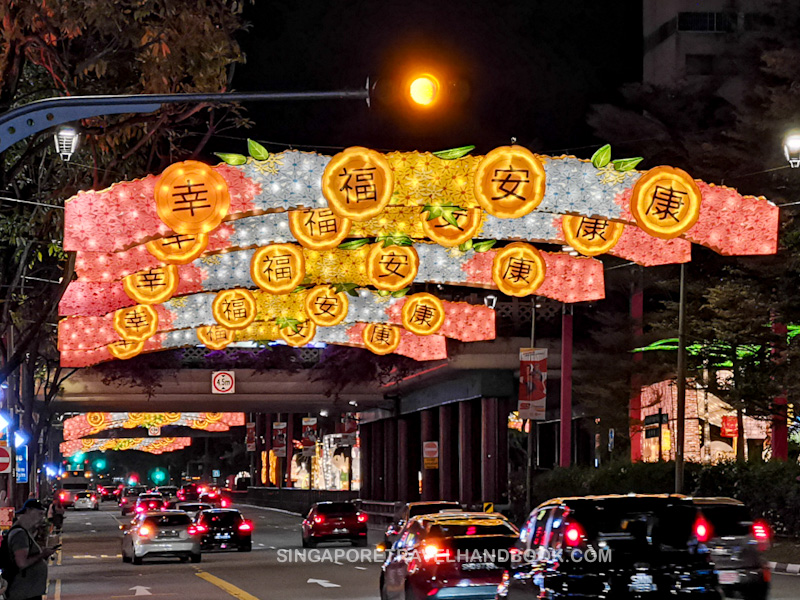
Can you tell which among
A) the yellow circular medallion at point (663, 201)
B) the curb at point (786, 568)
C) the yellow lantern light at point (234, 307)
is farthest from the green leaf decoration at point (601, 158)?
the yellow lantern light at point (234, 307)

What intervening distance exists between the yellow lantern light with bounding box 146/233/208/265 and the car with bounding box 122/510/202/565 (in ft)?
35.0

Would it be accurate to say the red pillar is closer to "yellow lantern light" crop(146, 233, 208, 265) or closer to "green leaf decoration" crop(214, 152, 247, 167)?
"yellow lantern light" crop(146, 233, 208, 265)

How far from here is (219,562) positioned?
119 feet

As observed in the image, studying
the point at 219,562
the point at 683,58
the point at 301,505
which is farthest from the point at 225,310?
the point at 683,58

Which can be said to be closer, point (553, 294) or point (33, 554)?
point (33, 554)

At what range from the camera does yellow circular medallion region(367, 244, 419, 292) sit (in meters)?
29.5

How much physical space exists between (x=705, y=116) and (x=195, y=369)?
25.5 m

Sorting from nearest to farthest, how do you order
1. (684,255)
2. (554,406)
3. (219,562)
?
(684,255), (219,562), (554,406)

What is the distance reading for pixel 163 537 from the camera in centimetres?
3616

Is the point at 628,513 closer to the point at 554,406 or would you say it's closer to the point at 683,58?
the point at 554,406

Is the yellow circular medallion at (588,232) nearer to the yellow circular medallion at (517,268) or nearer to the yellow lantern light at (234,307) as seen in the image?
the yellow circular medallion at (517,268)

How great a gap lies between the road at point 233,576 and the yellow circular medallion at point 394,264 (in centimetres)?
620

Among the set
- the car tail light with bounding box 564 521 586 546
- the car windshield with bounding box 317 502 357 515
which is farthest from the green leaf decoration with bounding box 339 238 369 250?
the car tail light with bounding box 564 521 586 546

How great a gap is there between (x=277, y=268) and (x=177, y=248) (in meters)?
2.77
